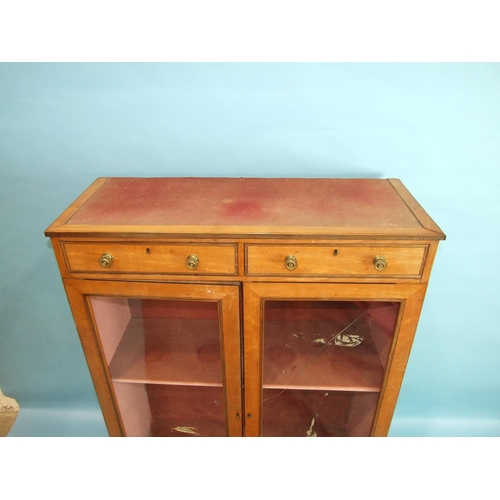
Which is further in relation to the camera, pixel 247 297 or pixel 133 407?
pixel 133 407

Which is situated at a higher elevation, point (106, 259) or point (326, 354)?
point (106, 259)

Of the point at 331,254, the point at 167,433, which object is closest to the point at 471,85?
the point at 331,254

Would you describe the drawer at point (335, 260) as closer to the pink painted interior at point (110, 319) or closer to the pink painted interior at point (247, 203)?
the pink painted interior at point (247, 203)

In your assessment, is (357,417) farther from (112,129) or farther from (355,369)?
(112,129)

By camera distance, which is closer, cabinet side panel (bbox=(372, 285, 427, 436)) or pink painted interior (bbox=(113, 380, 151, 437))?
cabinet side panel (bbox=(372, 285, 427, 436))

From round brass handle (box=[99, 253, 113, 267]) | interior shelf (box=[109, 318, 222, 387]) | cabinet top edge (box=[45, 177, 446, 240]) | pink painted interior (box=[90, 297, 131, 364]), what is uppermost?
cabinet top edge (box=[45, 177, 446, 240])

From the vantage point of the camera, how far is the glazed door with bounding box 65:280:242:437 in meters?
1.09

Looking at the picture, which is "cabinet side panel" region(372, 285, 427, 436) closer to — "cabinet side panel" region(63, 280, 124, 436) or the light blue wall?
the light blue wall

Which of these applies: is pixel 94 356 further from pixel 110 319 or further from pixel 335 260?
pixel 335 260

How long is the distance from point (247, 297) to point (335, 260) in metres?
0.25

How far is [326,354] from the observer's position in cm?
125

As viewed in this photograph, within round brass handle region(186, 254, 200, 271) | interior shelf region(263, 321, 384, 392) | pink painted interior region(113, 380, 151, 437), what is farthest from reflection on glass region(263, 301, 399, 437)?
pink painted interior region(113, 380, 151, 437)

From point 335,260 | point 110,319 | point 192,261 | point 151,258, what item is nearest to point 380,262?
point 335,260

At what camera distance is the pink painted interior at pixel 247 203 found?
1.02 metres
